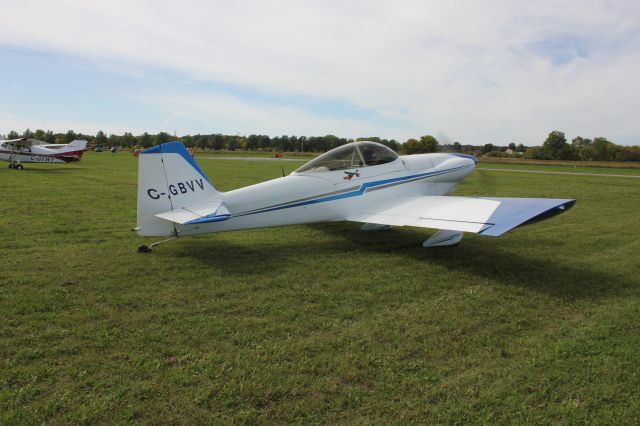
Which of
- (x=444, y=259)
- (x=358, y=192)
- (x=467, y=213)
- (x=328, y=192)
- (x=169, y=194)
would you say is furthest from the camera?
(x=358, y=192)

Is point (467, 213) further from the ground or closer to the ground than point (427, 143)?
closer to the ground

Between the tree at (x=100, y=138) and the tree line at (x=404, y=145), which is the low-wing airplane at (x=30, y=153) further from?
the tree at (x=100, y=138)

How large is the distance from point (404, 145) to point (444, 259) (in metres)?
9.23

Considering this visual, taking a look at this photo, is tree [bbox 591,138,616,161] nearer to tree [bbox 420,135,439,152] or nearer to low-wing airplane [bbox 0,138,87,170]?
tree [bbox 420,135,439,152]

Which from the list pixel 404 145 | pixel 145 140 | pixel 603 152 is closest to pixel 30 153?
pixel 404 145

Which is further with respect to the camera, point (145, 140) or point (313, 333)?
point (145, 140)

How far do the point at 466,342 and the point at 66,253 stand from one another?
18.7 feet

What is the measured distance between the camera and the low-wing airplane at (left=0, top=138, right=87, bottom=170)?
2352 cm

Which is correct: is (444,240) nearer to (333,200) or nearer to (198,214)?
(333,200)

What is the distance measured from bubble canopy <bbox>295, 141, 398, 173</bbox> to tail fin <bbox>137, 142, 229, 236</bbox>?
210cm

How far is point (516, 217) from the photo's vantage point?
5.58 metres

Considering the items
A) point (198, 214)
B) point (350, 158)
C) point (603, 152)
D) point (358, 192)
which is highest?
point (603, 152)

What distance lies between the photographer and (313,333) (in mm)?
3811

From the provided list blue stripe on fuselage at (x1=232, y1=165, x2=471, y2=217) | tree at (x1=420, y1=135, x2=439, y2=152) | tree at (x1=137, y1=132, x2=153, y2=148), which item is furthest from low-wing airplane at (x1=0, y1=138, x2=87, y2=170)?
tree at (x1=137, y1=132, x2=153, y2=148)
